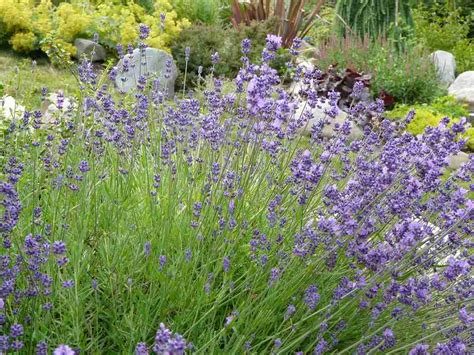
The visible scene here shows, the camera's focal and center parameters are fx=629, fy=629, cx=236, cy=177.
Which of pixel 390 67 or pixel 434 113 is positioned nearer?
pixel 434 113

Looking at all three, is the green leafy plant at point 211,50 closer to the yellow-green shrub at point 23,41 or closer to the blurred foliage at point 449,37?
the yellow-green shrub at point 23,41

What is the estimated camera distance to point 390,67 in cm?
849

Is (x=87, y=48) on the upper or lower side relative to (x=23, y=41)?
lower

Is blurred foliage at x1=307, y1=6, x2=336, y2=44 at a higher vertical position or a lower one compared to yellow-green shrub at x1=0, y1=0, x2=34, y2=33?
lower

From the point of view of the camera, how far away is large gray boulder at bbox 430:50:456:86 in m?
9.63

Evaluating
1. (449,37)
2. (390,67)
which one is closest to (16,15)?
(390,67)

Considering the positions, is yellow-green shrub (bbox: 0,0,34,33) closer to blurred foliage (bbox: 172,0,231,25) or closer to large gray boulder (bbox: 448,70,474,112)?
blurred foliage (bbox: 172,0,231,25)

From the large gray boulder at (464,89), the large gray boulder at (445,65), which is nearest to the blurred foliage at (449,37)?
the large gray boulder at (445,65)

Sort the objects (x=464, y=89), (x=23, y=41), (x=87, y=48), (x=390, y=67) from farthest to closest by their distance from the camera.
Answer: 1. (x=464, y=89)
2. (x=87, y=48)
3. (x=390, y=67)
4. (x=23, y=41)

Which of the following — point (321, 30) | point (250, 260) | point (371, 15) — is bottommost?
point (321, 30)

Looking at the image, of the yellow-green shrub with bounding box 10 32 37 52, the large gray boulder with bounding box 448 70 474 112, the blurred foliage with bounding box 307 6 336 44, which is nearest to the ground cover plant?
the yellow-green shrub with bounding box 10 32 37 52

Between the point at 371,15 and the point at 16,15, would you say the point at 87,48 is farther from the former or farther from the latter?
the point at 371,15

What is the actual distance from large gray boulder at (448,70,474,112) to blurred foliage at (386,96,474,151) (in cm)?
23

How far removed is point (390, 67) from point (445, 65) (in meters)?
2.01
